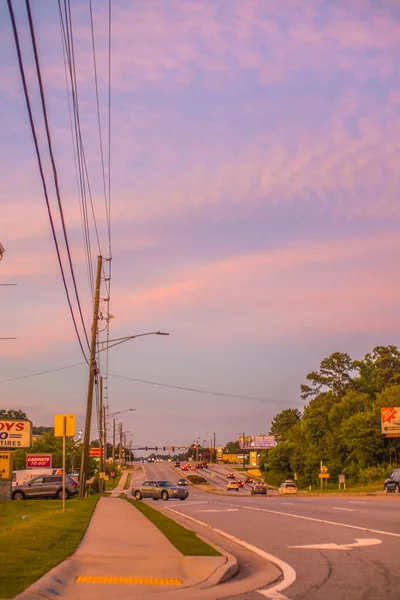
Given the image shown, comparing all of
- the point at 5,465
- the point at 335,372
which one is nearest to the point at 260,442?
the point at 335,372

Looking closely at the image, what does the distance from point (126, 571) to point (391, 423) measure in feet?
238

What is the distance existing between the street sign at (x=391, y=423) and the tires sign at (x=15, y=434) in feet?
162

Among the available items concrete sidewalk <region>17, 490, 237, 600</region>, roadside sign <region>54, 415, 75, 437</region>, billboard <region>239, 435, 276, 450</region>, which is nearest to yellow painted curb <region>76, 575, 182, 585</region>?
concrete sidewalk <region>17, 490, 237, 600</region>

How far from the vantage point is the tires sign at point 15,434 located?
3781cm

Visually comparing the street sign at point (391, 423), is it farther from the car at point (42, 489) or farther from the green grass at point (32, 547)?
the green grass at point (32, 547)

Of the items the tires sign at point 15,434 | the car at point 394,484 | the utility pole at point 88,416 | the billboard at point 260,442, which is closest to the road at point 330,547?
the utility pole at point 88,416

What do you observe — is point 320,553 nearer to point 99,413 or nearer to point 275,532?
point 275,532

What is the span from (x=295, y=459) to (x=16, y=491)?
84.7 meters

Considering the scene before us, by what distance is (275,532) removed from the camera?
711 inches

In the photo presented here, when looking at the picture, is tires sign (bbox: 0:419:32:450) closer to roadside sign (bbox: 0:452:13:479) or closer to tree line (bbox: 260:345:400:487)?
roadside sign (bbox: 0:452:13:479)

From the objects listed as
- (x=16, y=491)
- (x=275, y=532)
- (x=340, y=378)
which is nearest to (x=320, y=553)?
(x=275, y=532)

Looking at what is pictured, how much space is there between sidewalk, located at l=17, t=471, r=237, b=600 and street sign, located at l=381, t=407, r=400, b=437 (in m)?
67.7

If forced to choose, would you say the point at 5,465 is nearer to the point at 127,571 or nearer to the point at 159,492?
the point at 159,492

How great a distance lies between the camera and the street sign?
78812 mm
